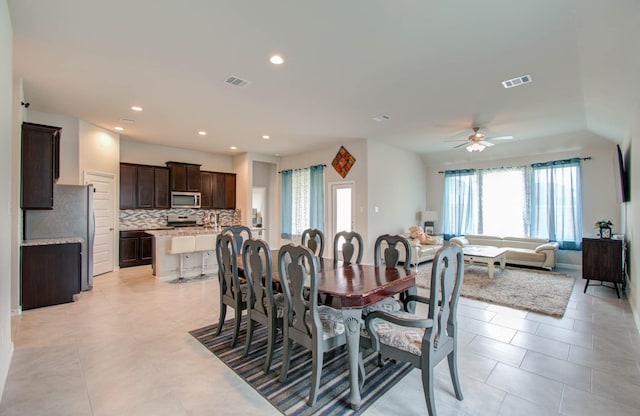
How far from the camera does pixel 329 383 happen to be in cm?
229

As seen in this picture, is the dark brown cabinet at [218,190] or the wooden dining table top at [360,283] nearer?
the wooden dining table top at [360,283]

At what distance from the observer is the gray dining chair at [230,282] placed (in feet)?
9.54

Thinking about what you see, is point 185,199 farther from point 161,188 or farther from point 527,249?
point 527,249

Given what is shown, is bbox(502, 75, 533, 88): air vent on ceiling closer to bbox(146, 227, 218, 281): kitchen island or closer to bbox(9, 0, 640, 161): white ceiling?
bbox(9, 0, 640, 161): white ceiling

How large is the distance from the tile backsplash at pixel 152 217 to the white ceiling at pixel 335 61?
93.3 inches

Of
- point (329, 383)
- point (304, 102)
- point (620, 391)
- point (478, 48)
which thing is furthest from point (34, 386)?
point (478, 48)

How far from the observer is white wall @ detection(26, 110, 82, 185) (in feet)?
17.3

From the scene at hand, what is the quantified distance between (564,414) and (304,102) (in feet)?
13.9

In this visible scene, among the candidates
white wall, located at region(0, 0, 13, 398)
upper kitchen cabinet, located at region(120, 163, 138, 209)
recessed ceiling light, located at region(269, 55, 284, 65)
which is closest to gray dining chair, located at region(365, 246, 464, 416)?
recessed ceiling light, located at region(269, 55, 284, 65)

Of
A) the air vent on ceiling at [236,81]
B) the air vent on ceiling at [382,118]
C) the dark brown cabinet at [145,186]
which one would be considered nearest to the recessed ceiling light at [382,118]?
the air vent on ceiling at [382,118]

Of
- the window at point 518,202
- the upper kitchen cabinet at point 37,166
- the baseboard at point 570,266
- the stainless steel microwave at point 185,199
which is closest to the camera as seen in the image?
the upper kitchen cabinet at point 37,166

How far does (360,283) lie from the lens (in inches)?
92.7

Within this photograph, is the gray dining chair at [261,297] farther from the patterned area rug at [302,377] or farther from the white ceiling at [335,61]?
the white ceiling at [335,61]

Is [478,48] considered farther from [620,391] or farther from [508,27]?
[620,391]
